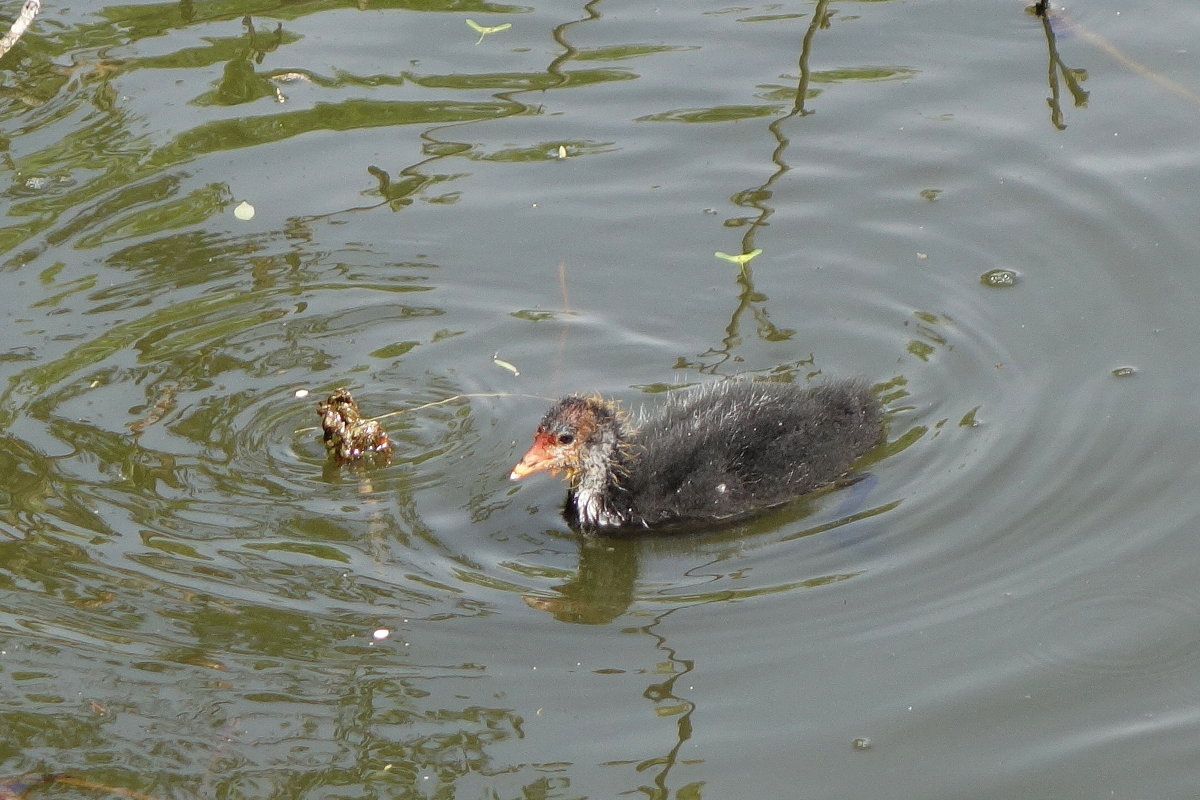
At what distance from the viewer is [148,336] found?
7105 millimetres

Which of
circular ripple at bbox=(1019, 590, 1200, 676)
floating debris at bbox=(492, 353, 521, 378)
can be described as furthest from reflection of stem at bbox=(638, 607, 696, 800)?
floating debris at bbox=(492, 353, 521, 378)

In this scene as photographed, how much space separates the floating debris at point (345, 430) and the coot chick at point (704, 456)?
0.65m

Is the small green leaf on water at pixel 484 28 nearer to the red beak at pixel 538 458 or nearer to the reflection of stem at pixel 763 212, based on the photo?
the reflection of stem at pixel 763 212

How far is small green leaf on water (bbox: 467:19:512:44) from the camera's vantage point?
913 cm

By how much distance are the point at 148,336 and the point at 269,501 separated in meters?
1.43

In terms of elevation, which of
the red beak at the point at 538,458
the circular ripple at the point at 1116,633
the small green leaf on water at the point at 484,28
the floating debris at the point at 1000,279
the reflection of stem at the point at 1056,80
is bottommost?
the circular ripple at the point at 1116,633

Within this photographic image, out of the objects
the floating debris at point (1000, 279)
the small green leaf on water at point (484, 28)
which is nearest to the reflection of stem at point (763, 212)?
the floating debris at point (1000, 279)

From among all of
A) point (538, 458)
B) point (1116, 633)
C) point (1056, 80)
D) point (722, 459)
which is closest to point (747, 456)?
point (722, 459)

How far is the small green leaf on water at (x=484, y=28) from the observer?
913cm

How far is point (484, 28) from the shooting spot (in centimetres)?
925

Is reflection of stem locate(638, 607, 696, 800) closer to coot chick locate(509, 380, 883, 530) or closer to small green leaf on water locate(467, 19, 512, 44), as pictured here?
coot chick locate(509, 380, 883, 530)

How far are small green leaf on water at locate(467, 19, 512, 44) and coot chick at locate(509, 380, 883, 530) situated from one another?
144 inches

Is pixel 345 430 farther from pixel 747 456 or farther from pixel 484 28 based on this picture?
pixel 484 28

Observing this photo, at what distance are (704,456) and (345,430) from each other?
1.39 meters
